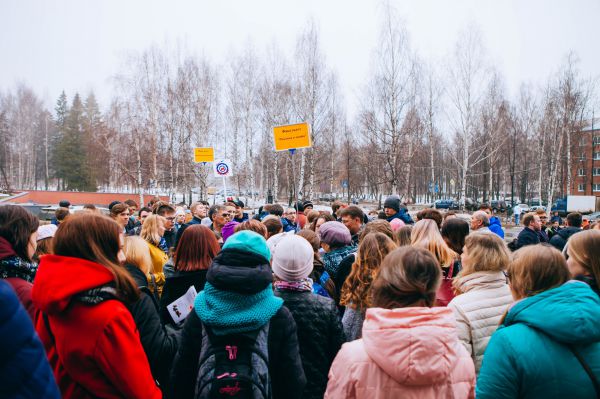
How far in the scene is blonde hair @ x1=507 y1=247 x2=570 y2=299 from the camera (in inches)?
79.6

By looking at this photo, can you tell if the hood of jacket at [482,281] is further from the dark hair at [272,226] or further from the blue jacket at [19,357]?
the dark hair at [272,226]

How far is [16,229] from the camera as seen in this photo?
8.25ft

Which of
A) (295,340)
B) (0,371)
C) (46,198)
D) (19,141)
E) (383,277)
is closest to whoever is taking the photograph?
(0,371)

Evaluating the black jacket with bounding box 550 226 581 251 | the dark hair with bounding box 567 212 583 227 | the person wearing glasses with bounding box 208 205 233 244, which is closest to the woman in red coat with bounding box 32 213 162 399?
the person wearing glasses with bounding box 208 205 233 244

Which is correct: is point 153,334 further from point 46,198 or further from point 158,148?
point 46,198

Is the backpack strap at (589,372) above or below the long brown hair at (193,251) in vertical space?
below

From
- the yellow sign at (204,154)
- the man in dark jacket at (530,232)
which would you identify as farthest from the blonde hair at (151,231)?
the yellow sign at (204,154)

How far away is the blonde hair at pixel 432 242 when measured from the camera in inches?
150

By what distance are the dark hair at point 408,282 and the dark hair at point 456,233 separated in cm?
278

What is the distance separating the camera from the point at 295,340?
2184 millimetres

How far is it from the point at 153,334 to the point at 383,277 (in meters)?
1.37

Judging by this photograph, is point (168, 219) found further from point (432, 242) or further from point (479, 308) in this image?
point (479, 308)

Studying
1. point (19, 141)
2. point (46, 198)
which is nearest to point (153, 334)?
point (46, 198)

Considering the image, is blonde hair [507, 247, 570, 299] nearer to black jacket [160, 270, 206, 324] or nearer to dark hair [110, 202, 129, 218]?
black jacket [160, 270, 206, 324]
